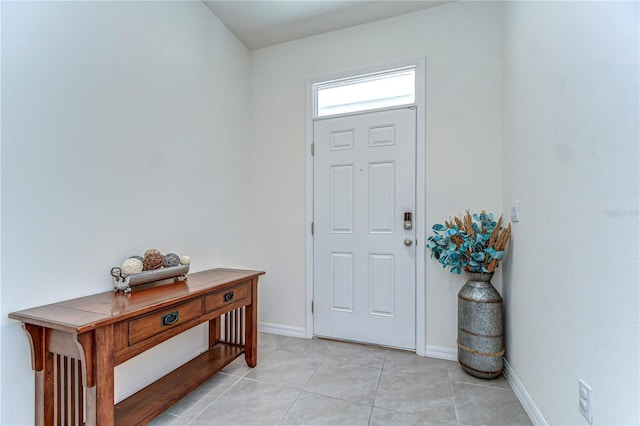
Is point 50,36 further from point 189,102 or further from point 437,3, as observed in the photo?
point 437,3

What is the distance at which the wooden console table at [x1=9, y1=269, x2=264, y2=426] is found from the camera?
1171 millimetres

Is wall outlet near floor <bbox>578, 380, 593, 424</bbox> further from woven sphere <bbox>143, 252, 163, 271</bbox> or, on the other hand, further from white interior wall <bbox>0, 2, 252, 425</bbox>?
white interior wall <bbox>0, 2, 252, 425</bbox>

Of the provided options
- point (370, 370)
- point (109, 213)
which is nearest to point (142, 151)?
point (109, 213)

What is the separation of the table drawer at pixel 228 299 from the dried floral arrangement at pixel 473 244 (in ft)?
4.79

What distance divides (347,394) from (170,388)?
1089mm

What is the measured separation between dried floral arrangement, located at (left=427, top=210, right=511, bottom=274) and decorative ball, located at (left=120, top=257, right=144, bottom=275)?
77.7 inches

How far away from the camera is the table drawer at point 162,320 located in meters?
1.33

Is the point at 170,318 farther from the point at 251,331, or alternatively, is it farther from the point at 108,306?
the point at 251,331

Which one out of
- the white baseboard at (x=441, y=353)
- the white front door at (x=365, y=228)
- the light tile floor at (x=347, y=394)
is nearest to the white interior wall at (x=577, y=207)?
the light tile floor at (x=347, y=394)

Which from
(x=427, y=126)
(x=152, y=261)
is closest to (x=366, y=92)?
(x=427, y=126)

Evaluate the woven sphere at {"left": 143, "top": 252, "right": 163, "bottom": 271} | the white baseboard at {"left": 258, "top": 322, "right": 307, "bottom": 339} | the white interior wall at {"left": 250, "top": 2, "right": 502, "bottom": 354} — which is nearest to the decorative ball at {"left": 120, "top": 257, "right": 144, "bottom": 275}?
the woven sphere at {"left": 143, "top": 252, "right": 163, "bottom": 271}

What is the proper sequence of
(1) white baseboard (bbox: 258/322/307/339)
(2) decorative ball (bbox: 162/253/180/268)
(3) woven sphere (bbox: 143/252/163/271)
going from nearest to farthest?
(3) woven sphere (bbox: 143/252/163/271) → (2) decorative ball (bbox: 162/253/180/268) → (1) white baseboard (bbox: 258/322/307/339)

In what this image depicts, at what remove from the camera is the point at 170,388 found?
1.72 metres

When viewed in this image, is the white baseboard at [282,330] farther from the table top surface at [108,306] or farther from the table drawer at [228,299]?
the table top surface at [108,306]
